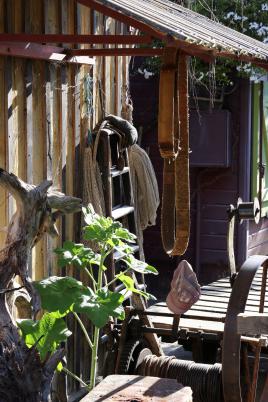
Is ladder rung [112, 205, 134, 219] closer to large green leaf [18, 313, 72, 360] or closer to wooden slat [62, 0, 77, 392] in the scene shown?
wooden slat [62, 0, 77, 392]

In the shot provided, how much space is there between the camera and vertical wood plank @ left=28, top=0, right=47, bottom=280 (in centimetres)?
626

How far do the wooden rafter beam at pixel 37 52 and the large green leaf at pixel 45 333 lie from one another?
179 centimetres

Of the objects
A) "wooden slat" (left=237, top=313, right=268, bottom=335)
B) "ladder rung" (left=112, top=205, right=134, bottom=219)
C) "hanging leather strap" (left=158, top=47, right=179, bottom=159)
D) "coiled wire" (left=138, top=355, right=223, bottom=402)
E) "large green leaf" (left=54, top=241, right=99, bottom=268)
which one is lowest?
"coiled wire" (left=138, top=355, right=223, bottom=402)

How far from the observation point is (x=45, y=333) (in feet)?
15.9

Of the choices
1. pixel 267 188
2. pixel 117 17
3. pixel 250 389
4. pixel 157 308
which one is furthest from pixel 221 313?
pixel 267 188

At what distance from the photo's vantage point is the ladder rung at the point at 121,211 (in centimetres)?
748

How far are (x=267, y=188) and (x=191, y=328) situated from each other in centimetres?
575

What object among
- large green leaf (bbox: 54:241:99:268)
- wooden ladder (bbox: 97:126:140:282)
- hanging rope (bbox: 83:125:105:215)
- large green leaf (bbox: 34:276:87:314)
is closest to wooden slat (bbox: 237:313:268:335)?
large green leaf (bbox: 34:276:87:314)

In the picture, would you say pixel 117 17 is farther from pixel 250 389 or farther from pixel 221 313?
pixel 221 313

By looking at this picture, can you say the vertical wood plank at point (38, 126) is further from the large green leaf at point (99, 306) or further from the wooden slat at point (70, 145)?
the large green leaf at point (99, 306)

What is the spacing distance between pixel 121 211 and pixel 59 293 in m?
2.59

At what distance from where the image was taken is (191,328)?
726 centimetres

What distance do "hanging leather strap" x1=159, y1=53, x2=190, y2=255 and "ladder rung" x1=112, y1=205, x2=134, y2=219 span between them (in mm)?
2290

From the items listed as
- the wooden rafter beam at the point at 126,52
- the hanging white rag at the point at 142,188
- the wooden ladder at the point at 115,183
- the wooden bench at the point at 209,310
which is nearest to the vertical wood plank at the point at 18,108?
the wooden rafter beam at the point at 126,52
